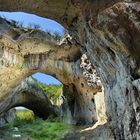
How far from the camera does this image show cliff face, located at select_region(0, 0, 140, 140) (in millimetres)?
7805

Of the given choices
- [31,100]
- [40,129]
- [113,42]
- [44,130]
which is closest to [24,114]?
[31,100]

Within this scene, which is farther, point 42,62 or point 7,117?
point 7,117

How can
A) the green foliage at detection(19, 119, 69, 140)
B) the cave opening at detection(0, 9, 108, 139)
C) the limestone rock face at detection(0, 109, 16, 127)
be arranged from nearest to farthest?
the green foliage at detection(19, 119, 69, 140), the cave opening at detection(0, 9, 108, 139), the limestone rock face at detection(0, 109, 16, 127)

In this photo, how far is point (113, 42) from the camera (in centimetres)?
852

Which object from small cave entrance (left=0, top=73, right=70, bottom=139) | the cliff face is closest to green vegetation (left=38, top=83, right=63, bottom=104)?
small cave entrance (left=0, top=73, right=70, bottom=139)

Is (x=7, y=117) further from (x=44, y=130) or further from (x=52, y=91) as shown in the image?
(x=44, y=130)

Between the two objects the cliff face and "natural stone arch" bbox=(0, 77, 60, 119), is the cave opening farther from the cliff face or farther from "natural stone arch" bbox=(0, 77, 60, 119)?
the cliff face

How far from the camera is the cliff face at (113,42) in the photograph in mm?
7805

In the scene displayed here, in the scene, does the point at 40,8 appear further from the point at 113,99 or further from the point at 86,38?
the point at 113,99

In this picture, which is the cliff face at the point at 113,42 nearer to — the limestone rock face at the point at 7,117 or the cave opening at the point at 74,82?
the cave opening at the point at 74,82

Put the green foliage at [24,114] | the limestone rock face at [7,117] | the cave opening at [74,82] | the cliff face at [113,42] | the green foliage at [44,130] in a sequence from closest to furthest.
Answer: the cliff face at [113,42] < the green foliage at [44,130] < the cave opening at [74,82] < the limestone rock face at [7,117] < the green foliage at [24,114]

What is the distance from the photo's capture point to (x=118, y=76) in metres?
8.98

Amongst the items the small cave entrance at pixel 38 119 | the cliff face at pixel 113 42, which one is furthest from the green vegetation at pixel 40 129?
the cliff face at pixel 113 42

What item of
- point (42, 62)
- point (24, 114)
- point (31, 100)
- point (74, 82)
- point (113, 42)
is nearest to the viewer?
point (113, 42)
